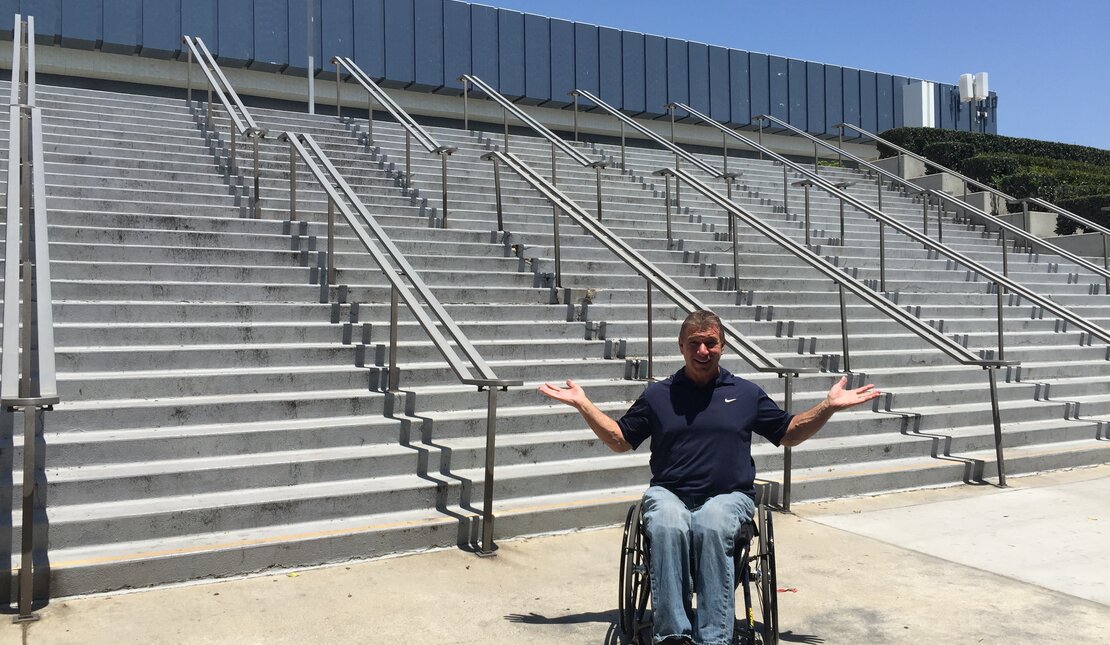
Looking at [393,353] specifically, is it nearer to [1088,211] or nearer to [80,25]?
[80,25]

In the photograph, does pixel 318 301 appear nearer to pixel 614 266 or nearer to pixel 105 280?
pixel 105 280

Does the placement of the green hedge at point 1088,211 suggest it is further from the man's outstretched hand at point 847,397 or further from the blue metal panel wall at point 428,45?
the man's outstretched hand at point 847,397

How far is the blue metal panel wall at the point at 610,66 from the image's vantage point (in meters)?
20.1

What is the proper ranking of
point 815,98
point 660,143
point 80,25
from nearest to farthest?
point 660,143 → point 80,25 → point 815,98

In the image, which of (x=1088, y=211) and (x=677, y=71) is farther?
(x=677, y=71)

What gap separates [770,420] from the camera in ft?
12.5

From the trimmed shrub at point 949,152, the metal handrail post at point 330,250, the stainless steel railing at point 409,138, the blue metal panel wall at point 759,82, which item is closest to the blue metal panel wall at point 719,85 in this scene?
the blue metal panel wall at point 759,82

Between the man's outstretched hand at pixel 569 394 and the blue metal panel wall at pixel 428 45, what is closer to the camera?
the man's outstretched hand at pixel 569 394

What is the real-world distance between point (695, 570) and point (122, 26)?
15.3m

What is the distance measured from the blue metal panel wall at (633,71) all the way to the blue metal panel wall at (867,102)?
6226 mm

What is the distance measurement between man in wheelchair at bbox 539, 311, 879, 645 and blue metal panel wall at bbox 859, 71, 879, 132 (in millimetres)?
21372

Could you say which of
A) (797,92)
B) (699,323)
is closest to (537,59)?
(797,92)

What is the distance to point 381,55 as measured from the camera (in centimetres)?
1783

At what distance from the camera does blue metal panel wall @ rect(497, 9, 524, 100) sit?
19.0 meters
